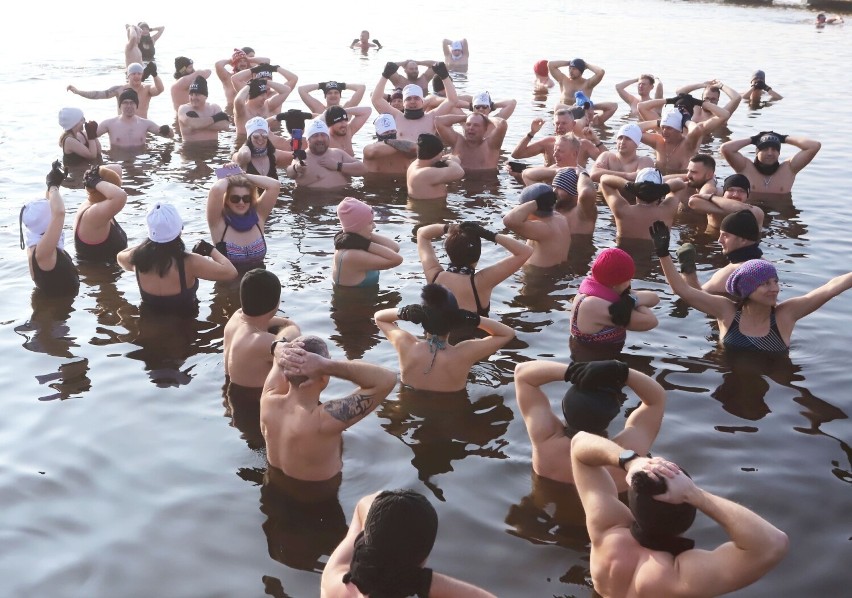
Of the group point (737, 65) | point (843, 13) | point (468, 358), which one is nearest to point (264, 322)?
point (468, 358)

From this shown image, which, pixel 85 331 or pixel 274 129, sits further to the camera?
pixel 274 129

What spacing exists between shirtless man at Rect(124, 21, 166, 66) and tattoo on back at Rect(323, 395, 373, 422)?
75.6ft

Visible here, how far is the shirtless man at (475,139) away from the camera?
1534cm

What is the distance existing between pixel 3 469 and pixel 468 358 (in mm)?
3767

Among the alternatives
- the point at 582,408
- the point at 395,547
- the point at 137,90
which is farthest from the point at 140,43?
the point at 395,547

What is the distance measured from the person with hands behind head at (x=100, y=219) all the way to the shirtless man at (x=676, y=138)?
8906 millimetres

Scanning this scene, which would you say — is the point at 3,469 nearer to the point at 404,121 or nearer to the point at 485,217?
the point at 485,217

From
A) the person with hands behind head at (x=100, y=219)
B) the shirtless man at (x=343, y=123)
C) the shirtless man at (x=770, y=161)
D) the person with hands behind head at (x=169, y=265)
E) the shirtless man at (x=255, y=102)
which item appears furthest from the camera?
the shirtless man at (x=255, y=102)

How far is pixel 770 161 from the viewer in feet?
45.8

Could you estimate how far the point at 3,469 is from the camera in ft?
22.0

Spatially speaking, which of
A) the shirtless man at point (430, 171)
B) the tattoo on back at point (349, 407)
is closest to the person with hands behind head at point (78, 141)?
the shirtless man at point (430, 171)

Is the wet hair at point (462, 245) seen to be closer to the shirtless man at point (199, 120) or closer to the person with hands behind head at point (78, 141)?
the person with hands behind head at point (78, 141)

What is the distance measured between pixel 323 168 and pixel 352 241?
498 cm

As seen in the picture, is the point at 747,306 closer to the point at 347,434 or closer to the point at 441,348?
the point at 441,348
